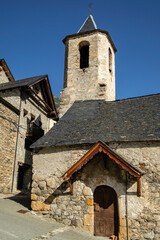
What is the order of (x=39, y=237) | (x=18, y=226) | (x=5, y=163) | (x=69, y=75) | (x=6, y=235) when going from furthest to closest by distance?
1. (x=69, y=75)
2. (x=5, y=163)
3. (x=18, y=226)
4. (x=39, y=237)
5. (x=6, y=235)

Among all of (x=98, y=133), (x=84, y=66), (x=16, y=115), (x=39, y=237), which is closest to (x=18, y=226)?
(x=39, y=237)

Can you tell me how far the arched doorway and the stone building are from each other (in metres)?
7.23

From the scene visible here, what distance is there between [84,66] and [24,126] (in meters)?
6.14

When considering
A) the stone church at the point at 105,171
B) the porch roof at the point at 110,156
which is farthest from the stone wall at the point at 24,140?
the porch roof at the point at 110,156

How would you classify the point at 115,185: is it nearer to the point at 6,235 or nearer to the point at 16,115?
the point at 6,235

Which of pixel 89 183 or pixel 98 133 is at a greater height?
pixel 98 133

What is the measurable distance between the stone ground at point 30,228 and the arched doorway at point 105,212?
38 cm

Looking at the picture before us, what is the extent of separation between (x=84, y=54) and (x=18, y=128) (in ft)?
22.8

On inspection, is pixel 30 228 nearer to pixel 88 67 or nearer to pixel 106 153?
pixel 106 153

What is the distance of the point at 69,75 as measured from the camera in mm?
14648

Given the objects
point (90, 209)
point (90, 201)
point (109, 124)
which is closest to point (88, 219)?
point (90, 209)

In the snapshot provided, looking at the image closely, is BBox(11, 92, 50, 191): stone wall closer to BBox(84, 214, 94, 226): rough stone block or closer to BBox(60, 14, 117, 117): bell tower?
BBox(60, 14, 117, 117): bell tower

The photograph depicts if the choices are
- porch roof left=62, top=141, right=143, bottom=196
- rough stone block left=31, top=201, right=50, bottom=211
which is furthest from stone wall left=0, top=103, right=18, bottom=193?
porch roof left=62, top=141, right=143, bottom=196

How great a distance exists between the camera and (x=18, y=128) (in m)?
15.2
